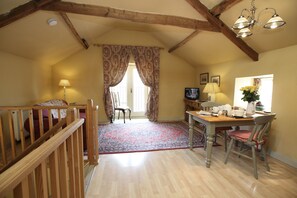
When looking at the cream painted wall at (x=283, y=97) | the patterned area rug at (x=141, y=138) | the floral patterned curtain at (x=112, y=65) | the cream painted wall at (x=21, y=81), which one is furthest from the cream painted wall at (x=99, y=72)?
the cream painted wall at (x=283, y=97)

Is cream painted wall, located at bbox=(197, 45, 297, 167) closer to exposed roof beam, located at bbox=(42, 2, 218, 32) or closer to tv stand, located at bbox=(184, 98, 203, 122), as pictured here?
exposed roof beam, located at bbox=(42, 2, 218, 32)

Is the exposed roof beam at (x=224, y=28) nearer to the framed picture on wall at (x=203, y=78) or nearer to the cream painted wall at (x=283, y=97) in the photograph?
the cream painted wall at (x=283, y=97)

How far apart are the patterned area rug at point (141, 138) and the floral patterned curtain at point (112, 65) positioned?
880 mm

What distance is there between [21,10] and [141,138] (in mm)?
3068

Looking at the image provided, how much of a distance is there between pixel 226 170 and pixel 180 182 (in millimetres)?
780

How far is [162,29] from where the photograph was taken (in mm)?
4242

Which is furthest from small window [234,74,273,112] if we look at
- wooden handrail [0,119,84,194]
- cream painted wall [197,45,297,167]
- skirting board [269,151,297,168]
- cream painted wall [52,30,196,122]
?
wooden handrail [0,119,84,194]

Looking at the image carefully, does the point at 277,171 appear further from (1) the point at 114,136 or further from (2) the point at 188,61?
(2) the point at 188,61

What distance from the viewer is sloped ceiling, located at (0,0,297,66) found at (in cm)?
229

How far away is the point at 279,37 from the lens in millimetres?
2457

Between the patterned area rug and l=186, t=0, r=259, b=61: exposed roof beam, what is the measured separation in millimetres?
2052

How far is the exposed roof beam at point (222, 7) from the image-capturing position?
2.40 metres

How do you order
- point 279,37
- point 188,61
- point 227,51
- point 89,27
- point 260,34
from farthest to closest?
point 188,61, point 89,27, point 227,51, point 260,34, point 279,37

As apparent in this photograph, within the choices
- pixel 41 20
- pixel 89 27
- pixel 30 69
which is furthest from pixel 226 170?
pixel 30 69
